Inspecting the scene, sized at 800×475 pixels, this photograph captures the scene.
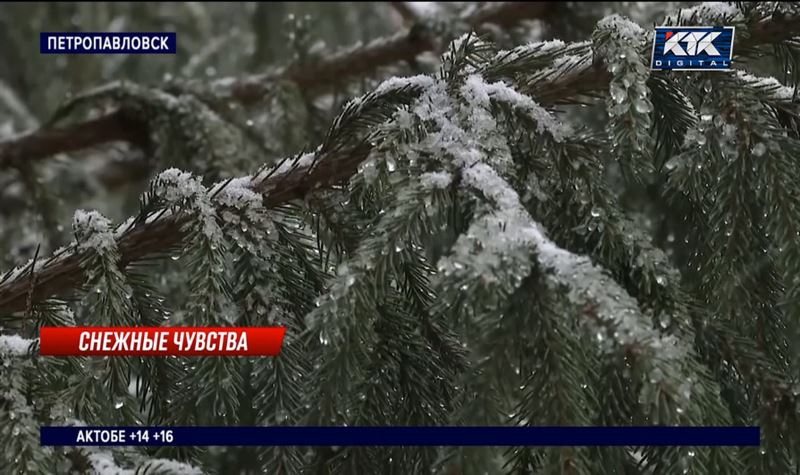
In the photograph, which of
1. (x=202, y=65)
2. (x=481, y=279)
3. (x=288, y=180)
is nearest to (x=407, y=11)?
(x=202, y=65)

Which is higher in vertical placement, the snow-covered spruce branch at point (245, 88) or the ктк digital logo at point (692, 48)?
the snow-covered spruce branch at point (245, 88)

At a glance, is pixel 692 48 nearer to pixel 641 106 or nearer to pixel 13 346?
pixel 641 106

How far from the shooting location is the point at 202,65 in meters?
4.07

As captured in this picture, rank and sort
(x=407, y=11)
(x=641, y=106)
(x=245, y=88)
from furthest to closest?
(x=407, y=11), (x=245, y=88), (x=641, y=106)

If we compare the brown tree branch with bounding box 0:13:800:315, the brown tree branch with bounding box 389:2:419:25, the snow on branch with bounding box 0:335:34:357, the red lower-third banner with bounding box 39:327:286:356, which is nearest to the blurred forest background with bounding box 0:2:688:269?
the brown tree branch with bounding box 389:2:419:25

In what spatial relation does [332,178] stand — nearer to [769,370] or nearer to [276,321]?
[276,321]

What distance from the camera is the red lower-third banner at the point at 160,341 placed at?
1200 mm

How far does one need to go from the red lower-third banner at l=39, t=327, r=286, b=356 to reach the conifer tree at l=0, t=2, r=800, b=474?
16mm

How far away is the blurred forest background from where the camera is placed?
2625mm

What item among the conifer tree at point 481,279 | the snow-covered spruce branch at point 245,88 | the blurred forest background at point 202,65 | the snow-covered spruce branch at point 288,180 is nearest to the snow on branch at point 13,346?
the conifer tree at point 481,279

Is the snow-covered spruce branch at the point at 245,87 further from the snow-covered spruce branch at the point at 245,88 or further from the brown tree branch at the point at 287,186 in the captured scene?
the brown tree branch at the point at 287,186

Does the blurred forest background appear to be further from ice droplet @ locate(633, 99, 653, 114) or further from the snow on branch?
the snow on branch

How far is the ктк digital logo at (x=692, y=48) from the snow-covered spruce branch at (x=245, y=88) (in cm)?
146

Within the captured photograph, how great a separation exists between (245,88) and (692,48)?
171 cm
